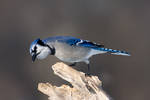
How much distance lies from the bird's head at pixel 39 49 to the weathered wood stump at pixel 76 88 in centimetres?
8

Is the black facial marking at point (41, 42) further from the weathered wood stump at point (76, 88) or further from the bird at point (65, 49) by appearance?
the weathered wood stump at point (76, 88)

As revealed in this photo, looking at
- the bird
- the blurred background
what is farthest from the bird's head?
the blurred background

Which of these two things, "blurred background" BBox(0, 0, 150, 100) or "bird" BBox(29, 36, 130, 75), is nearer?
"bird" BBox(29, 36, 130, 75)

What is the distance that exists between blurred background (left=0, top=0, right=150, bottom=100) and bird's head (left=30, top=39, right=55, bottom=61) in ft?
3.02

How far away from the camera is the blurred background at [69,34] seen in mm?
2688

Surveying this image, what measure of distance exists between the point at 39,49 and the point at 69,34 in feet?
3.35

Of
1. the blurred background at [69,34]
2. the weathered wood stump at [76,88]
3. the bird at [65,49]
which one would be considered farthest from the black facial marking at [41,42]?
the blurred background at [69,34]

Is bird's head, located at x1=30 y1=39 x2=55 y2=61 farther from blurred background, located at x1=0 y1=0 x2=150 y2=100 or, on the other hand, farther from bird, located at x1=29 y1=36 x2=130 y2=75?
blurred background, located at x1=0 y1=0 x2=150 y2=100

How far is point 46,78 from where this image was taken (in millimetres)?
2703

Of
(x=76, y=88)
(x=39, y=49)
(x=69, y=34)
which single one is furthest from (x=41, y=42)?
(x=69, y=34)

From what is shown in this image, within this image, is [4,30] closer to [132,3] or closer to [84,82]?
[132,3]

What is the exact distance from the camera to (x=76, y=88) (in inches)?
66.6

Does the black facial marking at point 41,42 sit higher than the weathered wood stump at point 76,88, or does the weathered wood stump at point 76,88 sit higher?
the black facial marking at point 41,42

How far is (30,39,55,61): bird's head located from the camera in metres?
1.66
